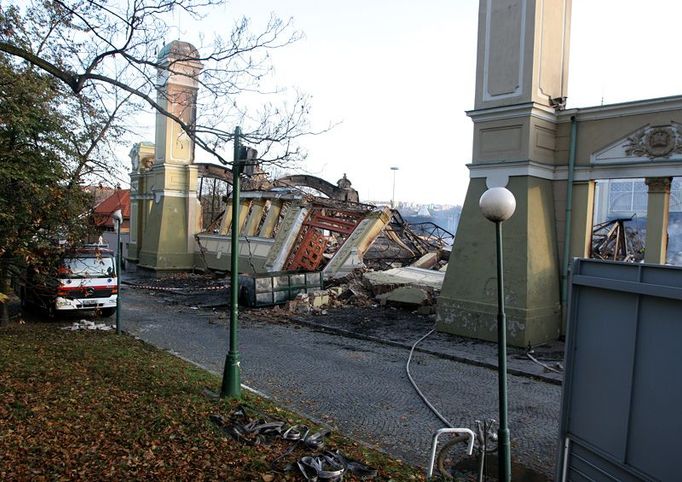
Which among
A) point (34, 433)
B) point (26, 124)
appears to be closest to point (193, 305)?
point (26, 124)

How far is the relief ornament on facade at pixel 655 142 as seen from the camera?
1102 centimetres

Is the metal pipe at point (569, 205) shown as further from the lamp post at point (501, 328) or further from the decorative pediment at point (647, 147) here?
Answer: the lamp post at point (501, 328)

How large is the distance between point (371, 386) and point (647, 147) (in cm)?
773

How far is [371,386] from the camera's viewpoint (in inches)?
373

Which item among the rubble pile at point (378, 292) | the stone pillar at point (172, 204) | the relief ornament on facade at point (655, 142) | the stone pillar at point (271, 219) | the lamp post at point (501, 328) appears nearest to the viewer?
the lamp post at point (501, 328)

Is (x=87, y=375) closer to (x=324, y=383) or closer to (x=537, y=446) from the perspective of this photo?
(x=324, y=383)

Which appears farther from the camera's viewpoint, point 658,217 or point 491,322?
point 491,322

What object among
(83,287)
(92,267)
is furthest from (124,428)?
(92,267)

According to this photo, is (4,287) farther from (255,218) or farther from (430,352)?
(255,218)

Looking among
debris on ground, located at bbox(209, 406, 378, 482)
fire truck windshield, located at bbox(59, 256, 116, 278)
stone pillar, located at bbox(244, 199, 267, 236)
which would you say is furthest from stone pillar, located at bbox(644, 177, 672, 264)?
stone pillar, located at bbox(244, 199, 267, 236)

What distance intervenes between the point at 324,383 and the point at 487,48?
8899 mm

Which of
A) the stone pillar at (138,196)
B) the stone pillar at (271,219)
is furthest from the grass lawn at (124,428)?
the stone pillar at (138,196)

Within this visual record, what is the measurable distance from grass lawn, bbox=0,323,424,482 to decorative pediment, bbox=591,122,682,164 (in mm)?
9002

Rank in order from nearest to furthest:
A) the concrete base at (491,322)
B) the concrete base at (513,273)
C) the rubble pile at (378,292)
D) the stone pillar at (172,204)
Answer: the concrete base at (491,322) < the concrete base at (513,273) < the rubble pile at (378,292) < the stone pillar at (172,204)
